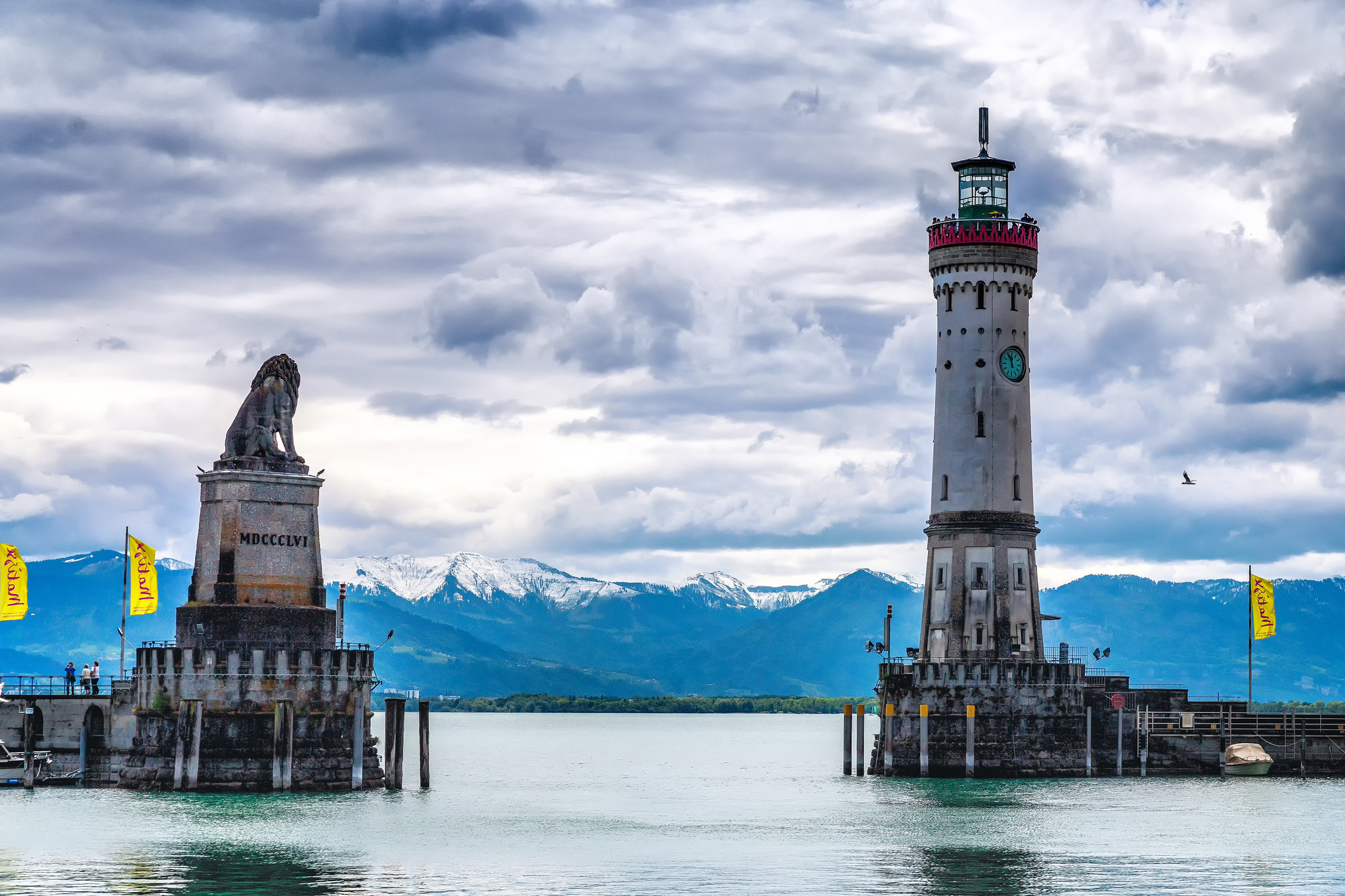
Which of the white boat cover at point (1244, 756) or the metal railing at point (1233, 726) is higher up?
the metal railing at point (1233, 726)

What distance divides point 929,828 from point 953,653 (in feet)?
79.8

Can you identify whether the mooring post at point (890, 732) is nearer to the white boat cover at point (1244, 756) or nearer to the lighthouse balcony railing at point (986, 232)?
the white boat cover at point (1244, 756)

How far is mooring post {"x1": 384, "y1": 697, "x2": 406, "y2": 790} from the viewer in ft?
303

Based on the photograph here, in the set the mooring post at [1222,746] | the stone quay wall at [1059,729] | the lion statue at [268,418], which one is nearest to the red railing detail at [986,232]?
the stone quay wall at [1059,729]

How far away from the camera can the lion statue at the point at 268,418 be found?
Result: 89.4 m

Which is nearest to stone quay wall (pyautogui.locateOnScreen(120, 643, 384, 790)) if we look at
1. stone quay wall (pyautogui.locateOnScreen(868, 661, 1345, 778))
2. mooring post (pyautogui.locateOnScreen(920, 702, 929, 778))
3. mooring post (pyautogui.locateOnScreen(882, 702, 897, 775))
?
mooring post (pyautogui.locateOnScreen(882, 702, 897, 775))

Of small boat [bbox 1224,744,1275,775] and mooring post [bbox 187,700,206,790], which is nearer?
mooring post [bbox 187,700,206,790]

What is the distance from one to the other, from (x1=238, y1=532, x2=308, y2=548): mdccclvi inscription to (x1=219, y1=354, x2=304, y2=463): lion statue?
339 centimetres

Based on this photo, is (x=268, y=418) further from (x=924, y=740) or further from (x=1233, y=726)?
(x=1233, y=726)

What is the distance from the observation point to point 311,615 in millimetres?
88500

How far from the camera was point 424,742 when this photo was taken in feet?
318

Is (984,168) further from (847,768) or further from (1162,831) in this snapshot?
(1162,831)

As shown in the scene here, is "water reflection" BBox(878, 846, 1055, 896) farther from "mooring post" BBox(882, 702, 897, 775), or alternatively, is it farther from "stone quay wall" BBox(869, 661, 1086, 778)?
"mooring post" BBox(882, 702, 897, 775)

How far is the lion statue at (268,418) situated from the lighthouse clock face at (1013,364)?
38773 mm
